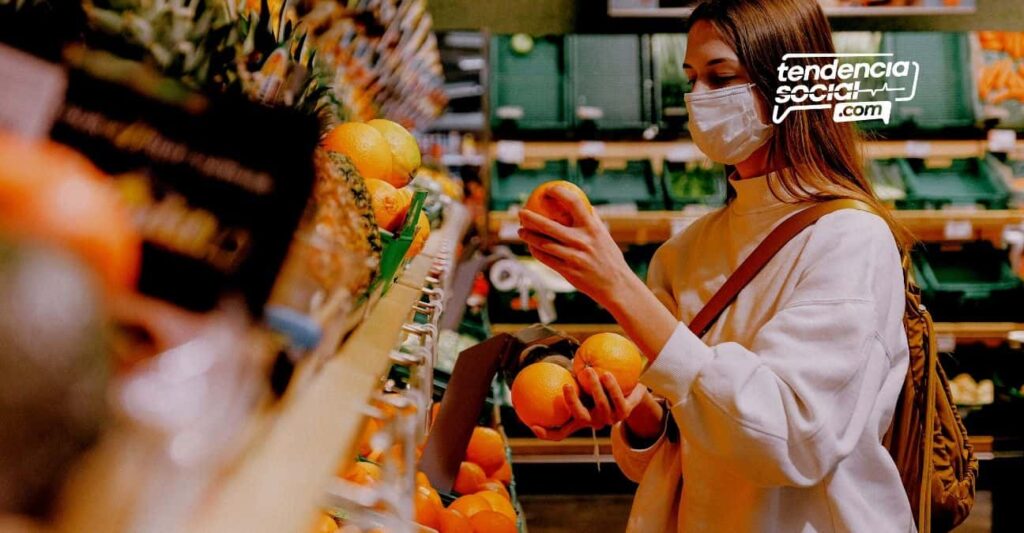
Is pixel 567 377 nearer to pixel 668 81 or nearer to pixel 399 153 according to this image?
pixel 399 153

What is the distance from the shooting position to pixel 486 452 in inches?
82.3

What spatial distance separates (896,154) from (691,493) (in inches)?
149

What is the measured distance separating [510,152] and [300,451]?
3974mm

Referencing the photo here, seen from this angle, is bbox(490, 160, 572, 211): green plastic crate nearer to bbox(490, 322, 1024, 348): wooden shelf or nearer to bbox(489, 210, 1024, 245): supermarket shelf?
bbox(489, 210, 1024, 245): supermarket shelf

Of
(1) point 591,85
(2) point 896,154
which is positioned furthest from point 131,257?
(2) point 896,154

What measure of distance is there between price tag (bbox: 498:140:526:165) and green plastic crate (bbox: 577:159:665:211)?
35cm

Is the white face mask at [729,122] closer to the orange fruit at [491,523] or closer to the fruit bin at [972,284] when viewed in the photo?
the orange fruit at [491,523]

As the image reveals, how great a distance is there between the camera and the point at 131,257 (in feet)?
1.32

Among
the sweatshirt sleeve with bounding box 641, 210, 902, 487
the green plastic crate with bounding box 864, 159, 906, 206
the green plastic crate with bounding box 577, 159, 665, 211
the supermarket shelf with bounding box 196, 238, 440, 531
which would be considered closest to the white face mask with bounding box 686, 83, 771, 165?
the sweatshirt sleeve with bounding box 641, 210, 902, 487

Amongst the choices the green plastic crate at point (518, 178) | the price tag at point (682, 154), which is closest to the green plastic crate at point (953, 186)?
the price tag at point (682, 154)

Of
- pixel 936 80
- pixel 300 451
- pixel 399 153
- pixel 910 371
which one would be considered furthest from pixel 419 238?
pixel 936 80

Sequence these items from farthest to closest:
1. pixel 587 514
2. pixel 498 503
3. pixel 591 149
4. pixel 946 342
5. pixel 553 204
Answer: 1. pixel 591 149
2. pixel 946 342
3. pixel 587 514
4. pixel 498 503
5. pixel 553 204

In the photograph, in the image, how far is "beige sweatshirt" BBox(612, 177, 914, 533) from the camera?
1061mm

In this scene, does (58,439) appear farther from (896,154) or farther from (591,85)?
(896,154)
